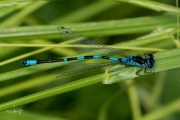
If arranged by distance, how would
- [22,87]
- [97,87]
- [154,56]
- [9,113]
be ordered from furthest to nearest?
[97,87] < [22,87] < [9,113] < [154,56]

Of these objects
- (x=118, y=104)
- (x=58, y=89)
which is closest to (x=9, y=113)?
(x=58, y=89)

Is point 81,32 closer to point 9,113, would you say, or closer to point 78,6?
point 9,113

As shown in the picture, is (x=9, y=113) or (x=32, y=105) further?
(x=32, y=105)

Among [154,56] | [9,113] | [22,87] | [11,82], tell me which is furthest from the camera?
[11,82]

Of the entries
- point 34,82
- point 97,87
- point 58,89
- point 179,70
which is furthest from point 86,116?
point 58,89

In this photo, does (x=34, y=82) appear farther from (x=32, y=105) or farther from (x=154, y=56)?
(x=154, y=56)

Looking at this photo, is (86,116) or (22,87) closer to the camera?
(22,87)

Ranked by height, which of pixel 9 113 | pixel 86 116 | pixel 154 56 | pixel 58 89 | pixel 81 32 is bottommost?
pixel 86 116

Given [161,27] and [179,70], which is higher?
[161,27]

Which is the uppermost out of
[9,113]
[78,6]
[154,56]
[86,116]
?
[78,6]
